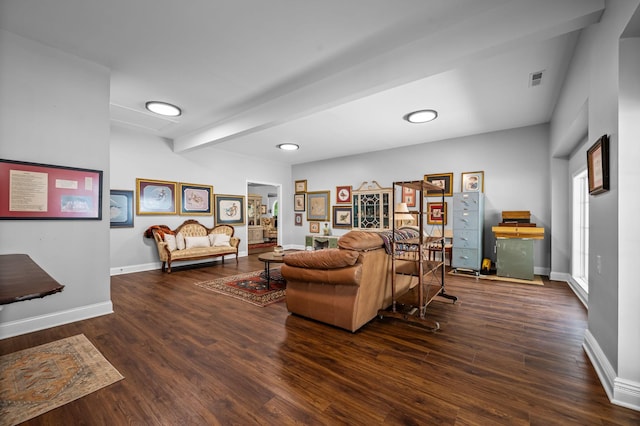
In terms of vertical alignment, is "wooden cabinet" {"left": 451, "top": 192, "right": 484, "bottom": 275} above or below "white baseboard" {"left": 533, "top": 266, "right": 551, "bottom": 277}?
above

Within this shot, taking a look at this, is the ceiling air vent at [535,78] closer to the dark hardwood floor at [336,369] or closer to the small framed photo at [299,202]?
the dark hardwood floor at [336,369]

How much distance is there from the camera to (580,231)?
4.40 m

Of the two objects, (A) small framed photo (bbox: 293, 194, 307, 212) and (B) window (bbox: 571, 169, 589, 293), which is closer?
(B) window (bbox: 571, 169, 589, 293)

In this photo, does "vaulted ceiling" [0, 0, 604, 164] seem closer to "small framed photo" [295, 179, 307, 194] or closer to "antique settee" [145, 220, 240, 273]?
"antique settee" [145, 220, 240, 273]

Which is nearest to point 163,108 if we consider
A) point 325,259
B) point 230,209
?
point 230,209

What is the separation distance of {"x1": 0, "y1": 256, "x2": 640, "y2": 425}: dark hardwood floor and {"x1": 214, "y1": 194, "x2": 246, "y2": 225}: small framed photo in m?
3.87

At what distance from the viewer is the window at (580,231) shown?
420 centimetres

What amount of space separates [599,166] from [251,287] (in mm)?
4264

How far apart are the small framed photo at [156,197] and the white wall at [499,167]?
5.41m

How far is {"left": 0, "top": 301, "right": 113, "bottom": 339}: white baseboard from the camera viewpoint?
262 cm

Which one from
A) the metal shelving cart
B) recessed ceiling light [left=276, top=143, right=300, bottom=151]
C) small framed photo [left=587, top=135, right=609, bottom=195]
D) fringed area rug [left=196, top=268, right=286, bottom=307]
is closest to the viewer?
small framed photo [left=587, top=135, right=609, bottom=195]

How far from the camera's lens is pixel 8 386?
185 cm

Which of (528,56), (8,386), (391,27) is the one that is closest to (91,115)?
(8,386)

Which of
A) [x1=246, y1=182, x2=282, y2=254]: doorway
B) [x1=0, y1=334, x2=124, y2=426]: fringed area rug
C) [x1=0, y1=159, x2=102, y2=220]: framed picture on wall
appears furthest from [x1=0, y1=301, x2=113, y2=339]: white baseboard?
[x1=246, y1=182, x2=282, y2=254]: doorway
